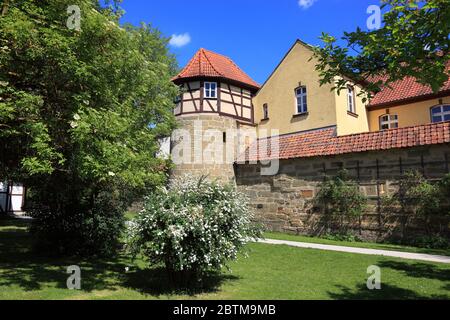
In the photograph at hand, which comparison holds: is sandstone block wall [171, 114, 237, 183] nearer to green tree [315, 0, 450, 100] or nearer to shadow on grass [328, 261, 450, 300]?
shadow on grass [328, 261, 450, 300]

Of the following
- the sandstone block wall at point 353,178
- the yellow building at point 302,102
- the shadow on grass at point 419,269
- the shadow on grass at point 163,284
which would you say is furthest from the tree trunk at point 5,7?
the yellow building at point 302,102

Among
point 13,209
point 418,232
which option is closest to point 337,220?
point 418,232

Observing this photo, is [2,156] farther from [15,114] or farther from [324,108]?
[324,108]

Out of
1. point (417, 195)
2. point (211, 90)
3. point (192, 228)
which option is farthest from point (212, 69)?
point (192, 228)

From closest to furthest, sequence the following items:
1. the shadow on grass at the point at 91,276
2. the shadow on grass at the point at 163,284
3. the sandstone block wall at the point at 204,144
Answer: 1. the shadow on grass at the point at 163,284
2. the shadow on grass at the point at 91,276
3. the sandstone block wall at the point at 204,144

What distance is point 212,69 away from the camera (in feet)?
65.4

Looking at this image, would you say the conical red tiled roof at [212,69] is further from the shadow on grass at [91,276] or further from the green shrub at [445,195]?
the shadow on grass at [91,276]

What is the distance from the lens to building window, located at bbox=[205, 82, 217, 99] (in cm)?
1952

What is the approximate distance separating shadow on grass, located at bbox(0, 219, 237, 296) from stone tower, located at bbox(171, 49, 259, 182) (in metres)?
8.61

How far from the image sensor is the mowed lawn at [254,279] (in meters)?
5.50

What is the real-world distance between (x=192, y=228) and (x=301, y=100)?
14.8 meters

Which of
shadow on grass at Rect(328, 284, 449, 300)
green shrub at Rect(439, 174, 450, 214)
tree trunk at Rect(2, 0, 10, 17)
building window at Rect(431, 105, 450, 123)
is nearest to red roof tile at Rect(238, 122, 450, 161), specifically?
green shrub at Rect(439, 174, 450, 214)

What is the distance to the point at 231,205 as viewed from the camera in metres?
5.73

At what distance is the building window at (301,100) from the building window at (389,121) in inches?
180
